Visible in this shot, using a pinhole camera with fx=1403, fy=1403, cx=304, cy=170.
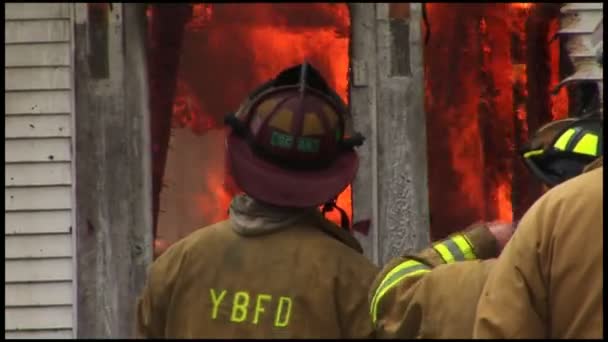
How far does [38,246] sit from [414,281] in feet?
16.1

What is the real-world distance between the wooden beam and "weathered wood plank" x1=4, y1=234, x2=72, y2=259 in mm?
90

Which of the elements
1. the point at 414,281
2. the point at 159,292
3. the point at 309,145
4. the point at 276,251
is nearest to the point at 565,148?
the point at 414,281

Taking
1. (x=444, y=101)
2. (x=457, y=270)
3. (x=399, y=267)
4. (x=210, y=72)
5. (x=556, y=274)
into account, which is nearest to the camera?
(x=556, y=274)

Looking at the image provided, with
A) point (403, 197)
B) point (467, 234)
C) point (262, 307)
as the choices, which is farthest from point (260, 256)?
point (403, 197)

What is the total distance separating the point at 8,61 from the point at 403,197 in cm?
243

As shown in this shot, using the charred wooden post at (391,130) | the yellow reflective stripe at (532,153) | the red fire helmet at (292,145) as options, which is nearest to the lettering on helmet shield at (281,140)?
the red fire helmet at (292,145)

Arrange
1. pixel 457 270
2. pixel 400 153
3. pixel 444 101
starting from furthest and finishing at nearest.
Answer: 1. pixel 444 101
2. pixel 400 153
3. pixel 457 270

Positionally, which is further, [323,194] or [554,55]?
[554,55]

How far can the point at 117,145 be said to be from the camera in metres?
8.12

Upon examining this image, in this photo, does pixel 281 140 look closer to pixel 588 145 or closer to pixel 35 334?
pixel 588 145

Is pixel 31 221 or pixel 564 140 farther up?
pixel 564 140

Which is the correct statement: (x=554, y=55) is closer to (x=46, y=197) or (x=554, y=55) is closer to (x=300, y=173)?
(x=46, y=197)

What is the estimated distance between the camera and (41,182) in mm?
8148

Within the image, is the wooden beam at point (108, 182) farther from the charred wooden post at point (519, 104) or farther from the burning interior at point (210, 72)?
the charred wooden post at point (519, 104)
